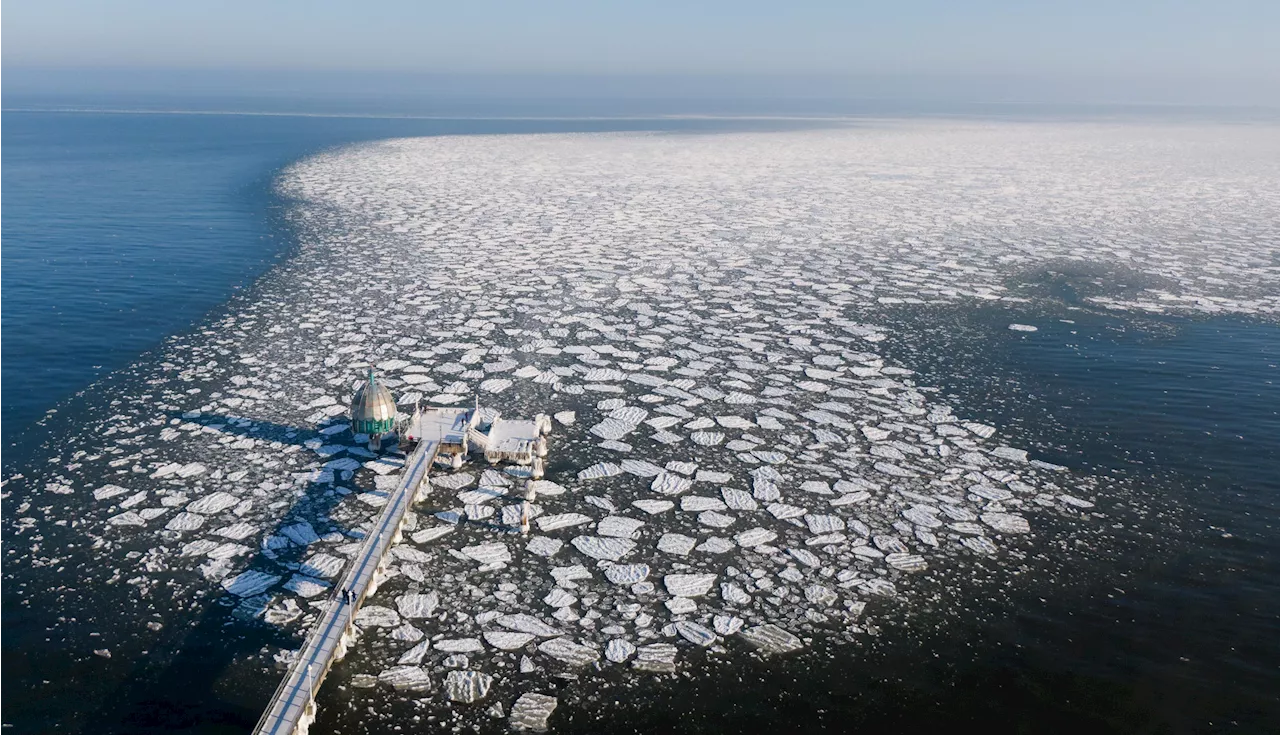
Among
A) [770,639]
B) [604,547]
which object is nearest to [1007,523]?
[770,639]

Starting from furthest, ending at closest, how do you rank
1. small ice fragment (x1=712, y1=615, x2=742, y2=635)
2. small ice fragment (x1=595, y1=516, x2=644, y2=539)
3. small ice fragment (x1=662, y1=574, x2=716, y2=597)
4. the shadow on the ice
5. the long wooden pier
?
small ice fragment (x1=595, y1=516, x2=644, y2=539), small ice fragment (x1=662, y1=574, x2=716, y2=597), small ice fragment (x1=712, y1=615, x2=742, y2=635), the shadow on the ice, the long wooden pier

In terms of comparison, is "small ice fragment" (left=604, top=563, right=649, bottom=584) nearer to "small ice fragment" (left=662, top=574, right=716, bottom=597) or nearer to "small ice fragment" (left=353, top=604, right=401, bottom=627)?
"small ice fragment" (left=662, top=574, right=716, bottom=597)

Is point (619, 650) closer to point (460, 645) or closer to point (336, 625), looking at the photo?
point (460, 645)

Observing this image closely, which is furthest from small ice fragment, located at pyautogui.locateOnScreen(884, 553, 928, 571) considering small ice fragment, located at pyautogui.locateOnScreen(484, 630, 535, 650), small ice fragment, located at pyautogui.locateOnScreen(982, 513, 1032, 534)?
small ice fragment, located at pyautogui.locateOnScreen(484, 630, 535, 650)

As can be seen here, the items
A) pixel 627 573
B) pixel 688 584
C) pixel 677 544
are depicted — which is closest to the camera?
pixel 688 584

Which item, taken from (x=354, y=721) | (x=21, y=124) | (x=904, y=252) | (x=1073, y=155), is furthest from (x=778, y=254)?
(x=21, y=124)

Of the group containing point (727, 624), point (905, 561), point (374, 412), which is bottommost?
point (727, 624)
